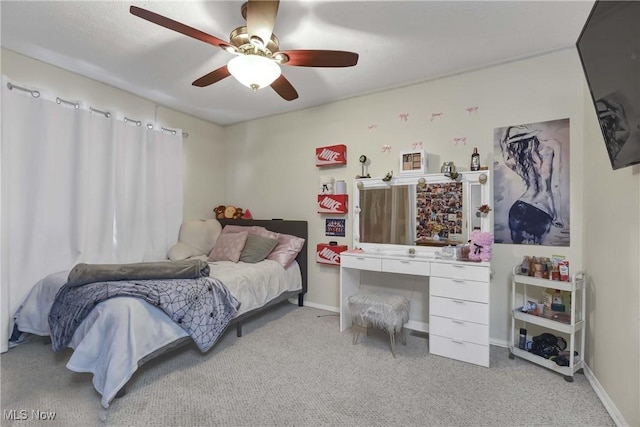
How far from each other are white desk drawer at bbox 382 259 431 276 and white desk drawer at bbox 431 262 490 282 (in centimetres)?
7

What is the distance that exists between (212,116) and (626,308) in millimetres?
4467

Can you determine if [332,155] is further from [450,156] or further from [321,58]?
[321,58]

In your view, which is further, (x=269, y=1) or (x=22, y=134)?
(x=22, y=134)

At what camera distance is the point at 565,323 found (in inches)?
79.8

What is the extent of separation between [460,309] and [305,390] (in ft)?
4.41

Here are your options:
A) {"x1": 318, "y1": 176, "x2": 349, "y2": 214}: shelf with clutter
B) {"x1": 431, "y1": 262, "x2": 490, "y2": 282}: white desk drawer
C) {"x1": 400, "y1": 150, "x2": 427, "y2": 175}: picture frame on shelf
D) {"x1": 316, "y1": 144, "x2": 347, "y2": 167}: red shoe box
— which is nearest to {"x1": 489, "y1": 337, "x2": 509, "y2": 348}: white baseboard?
{"x1": 431, "y1": 262, "x2": 490, "y2": 282}: white desk drawer

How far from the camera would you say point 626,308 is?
62.6 inches

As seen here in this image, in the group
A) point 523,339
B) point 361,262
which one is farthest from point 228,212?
point 523,339

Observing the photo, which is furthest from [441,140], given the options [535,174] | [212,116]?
[212,116]

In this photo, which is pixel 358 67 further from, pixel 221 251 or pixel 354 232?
pixel 221 251

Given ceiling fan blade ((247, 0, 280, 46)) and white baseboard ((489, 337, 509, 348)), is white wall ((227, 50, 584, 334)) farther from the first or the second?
ceiling fan blade ((247, 0, 280, 46))

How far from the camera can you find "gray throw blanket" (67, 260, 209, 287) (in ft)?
6.55

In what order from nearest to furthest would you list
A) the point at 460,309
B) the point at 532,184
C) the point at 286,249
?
1. the point at 460,309
2. the point at 532,184
3. the point at 286,249

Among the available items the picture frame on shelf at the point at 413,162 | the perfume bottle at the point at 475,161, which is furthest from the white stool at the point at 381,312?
the perfume bottle at the point at 475,161
